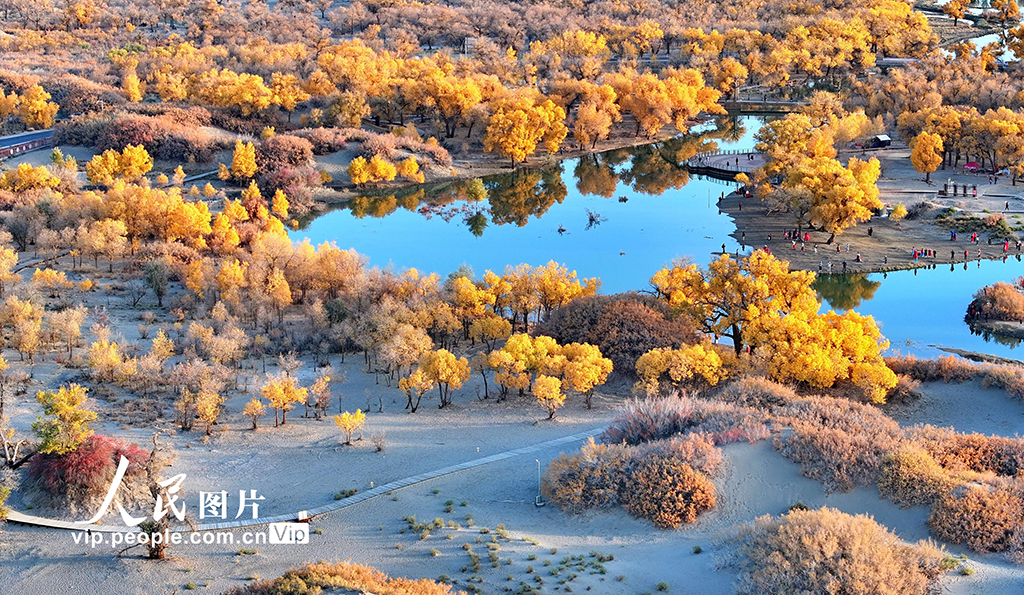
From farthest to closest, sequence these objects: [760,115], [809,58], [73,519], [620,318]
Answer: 1. [809,58]
2. [760,115]
3. [620,318]
4. [73,519]

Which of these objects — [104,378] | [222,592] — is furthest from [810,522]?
[104,378]

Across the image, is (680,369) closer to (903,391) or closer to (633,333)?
(633,333)

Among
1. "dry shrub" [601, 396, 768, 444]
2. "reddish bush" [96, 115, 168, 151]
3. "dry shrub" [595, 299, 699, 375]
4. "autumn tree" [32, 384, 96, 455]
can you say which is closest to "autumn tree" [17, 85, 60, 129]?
"reddish bush" [96, 115, 168, 151]

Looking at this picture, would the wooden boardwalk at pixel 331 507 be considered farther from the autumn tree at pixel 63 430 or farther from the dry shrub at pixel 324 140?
the dry shrub at pixel 324 140

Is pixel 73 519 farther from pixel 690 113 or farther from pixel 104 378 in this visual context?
pixel 690 113

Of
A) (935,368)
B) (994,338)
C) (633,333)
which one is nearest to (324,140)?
(633,333)

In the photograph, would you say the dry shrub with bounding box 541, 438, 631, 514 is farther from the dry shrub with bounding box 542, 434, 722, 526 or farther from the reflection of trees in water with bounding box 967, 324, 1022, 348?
the reflection of trees in water with bounding box 967, 324, 1022, 348

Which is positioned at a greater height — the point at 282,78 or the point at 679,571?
the point at 282,78
